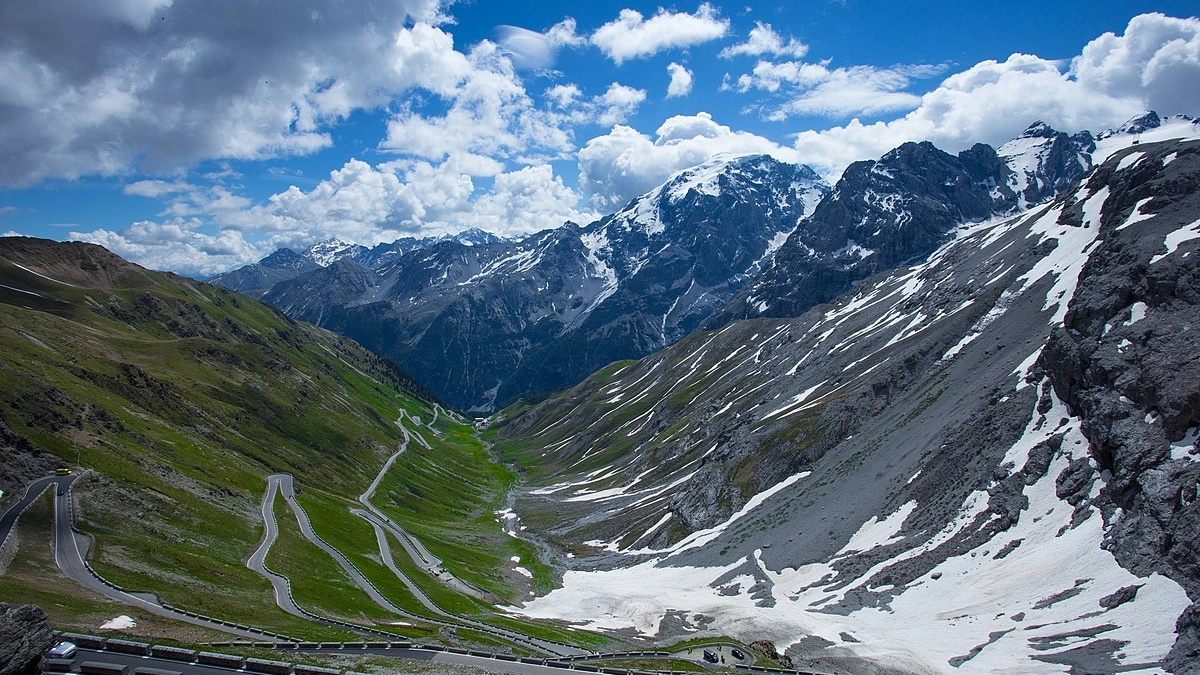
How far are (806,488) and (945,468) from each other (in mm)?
28919

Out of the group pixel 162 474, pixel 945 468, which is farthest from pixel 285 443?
pixel 945 468

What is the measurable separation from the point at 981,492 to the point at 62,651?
88187 mm

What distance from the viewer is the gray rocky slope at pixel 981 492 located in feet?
181

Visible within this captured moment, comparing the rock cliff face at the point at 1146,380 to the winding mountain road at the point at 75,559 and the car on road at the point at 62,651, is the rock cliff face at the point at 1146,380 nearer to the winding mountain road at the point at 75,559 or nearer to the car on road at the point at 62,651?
the car on road at the point at 62,651

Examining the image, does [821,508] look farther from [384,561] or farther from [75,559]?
[75,559]

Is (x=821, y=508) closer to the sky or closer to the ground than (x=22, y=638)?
closer to the ground

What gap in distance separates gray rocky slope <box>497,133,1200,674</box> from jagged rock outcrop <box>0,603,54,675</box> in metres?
57.1

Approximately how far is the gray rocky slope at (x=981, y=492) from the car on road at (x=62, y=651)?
56.1 metres

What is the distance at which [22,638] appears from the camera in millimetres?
29672

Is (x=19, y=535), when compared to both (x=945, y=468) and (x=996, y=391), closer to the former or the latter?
(x=945, y=468)

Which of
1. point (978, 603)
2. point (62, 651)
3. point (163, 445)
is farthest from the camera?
point (163, 445)

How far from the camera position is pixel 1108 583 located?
54438mm

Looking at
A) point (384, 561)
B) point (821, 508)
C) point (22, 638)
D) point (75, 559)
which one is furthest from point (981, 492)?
point (75, 559)

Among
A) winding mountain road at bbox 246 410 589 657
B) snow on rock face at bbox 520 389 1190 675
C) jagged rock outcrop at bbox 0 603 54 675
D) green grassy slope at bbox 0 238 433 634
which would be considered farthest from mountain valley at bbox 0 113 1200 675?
jagged rock outcrop at bbox 0 603 54 675
